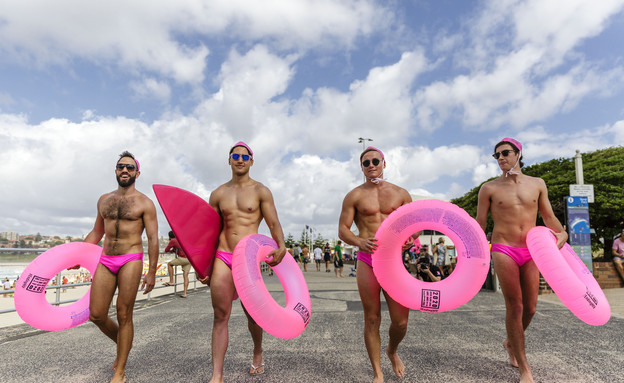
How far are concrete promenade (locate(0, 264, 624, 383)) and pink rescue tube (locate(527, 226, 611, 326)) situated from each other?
0.72 metres

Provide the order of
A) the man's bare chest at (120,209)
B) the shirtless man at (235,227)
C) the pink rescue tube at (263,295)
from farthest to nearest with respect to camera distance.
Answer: the man's bare chest at (120,209) → the shirtless man at (235,227) → the pink rescue tube at (263,295)

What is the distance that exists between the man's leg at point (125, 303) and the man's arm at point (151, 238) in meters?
0.15

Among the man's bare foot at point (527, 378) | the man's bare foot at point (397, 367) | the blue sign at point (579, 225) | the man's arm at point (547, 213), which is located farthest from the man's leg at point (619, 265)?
the man's bare foot at point (397, 367)

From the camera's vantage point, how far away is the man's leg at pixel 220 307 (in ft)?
10.8

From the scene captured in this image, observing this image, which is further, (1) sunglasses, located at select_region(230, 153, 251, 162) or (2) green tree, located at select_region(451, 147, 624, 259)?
(2) green tree, located at select_region(451, 147, 624, 259)

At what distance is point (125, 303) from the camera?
11.6 feet

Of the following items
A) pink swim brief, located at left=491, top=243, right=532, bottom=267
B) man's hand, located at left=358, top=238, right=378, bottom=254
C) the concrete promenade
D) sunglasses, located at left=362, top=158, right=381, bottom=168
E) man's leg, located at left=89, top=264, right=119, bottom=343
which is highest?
sunglasses, located at left=362, top=158, right=381, bottom=168

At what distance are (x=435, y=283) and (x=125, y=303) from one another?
9.31 feet

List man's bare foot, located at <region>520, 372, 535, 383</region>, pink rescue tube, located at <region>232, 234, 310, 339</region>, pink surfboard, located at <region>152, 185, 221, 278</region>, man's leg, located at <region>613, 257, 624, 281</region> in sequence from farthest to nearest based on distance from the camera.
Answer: man's leg, located at <region>613, 257, 624, 281</region>, pink surfboard, located at <region>152, 185, 221, 278</region>, man's bare foot, located at <region>520, 372, 535, 383</region>, pink rescue tube, located at <region>232, 234, 310, 339</region>

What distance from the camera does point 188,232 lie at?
354 centimetres

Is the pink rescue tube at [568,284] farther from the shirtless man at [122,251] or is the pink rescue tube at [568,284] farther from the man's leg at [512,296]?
the shirtless man at [122,251]

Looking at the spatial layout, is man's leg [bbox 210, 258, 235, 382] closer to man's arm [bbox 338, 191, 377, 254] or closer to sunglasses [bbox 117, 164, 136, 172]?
man's arm [bbox 338, 191, 377, 254]

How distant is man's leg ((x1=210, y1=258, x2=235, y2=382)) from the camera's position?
10.8 feet

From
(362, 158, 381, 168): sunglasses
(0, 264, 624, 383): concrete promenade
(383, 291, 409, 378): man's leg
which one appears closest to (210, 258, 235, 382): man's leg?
(0, 264, 624, 383): concrete promenade
